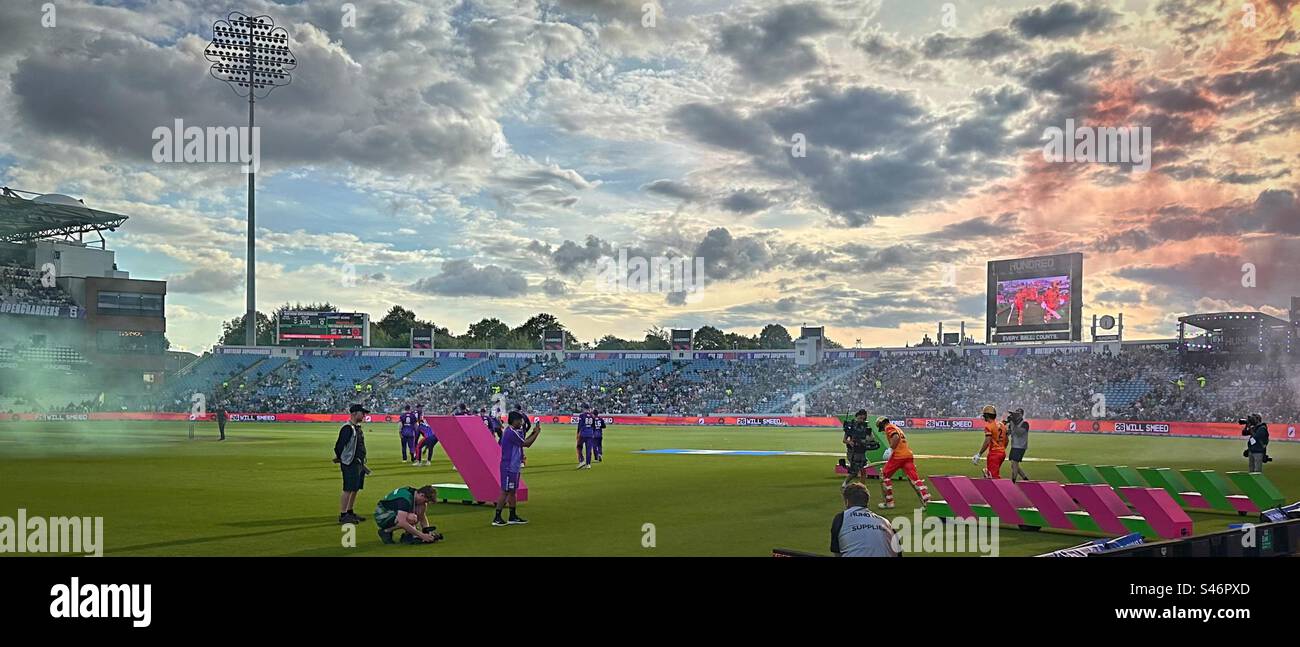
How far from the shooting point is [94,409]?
8006 cm

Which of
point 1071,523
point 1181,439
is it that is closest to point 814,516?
point 1071,523

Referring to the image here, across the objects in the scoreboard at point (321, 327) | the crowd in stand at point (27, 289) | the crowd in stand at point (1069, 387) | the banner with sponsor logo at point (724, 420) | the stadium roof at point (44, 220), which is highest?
the stadium roof at point (44, 220)

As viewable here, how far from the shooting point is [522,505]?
2000 centimetres

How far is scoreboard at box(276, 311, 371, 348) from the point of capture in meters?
99.9

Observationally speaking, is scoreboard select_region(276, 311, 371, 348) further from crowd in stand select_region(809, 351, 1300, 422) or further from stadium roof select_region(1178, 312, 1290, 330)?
stadium roof select_region(1178, 312, 1290, 330)

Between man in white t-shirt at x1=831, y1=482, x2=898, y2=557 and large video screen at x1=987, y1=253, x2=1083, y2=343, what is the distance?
6413 cm

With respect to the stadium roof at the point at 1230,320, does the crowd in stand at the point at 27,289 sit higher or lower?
higher

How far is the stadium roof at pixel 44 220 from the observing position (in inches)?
3300

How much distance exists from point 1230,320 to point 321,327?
83671 millimetres

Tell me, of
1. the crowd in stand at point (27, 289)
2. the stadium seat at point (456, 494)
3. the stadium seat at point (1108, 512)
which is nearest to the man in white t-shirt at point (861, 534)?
the stadium seat at point (1108, 512)

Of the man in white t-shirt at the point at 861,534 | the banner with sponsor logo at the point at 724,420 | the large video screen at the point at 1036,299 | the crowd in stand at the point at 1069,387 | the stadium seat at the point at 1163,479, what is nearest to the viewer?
the man in white t-shirt at the point at 861,534

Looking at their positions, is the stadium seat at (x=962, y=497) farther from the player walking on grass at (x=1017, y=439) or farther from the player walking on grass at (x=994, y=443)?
the player walking on grass at (x=1017, y=439)

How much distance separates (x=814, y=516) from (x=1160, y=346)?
61.5 m

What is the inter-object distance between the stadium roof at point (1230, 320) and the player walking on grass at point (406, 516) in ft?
208
